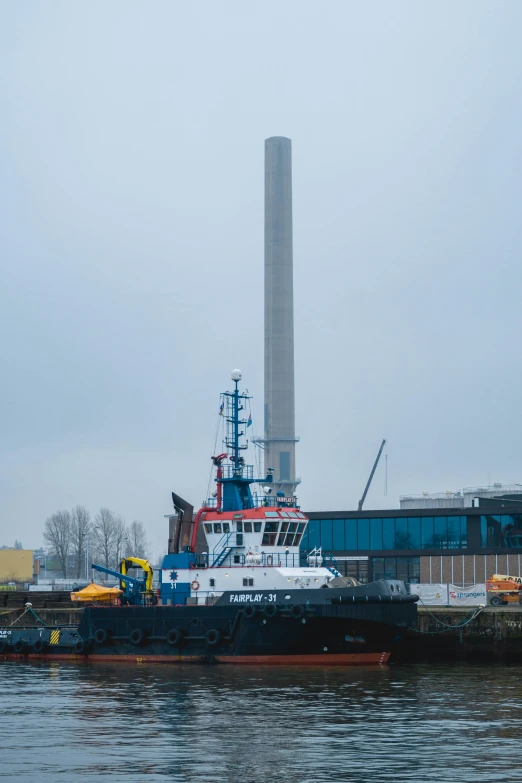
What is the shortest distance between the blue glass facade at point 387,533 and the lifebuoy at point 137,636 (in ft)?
99.0

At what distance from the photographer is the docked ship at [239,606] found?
3531 cm

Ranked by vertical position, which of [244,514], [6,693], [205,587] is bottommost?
[6,693]

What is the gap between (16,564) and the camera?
399 ft

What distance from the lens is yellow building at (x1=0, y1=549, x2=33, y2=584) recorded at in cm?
12031

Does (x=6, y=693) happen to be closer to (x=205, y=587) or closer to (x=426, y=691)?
(x=205, y=587)

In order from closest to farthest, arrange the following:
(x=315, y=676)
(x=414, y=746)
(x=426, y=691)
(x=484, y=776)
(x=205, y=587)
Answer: (x=484, y=776) < (x=414, y=746) < (x=426, y=691) < (x=315, y=676) < (x=205, y=587)

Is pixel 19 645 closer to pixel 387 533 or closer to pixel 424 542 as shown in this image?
pixel 387 533

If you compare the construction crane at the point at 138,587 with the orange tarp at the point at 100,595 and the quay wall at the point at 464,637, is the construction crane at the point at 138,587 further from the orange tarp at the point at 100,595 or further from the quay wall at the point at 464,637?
Answer: the quay wall at the point at 464,637

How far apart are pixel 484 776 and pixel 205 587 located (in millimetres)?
20936

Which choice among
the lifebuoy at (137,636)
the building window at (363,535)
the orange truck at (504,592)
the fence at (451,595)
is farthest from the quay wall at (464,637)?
the building window at (363,535)

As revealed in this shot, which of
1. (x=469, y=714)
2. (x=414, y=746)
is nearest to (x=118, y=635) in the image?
(x=469, y=714)

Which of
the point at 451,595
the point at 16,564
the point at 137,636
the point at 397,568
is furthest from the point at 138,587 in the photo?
the point at 16,564

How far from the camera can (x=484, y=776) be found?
1791 cm

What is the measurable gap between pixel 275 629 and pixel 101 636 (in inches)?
288
